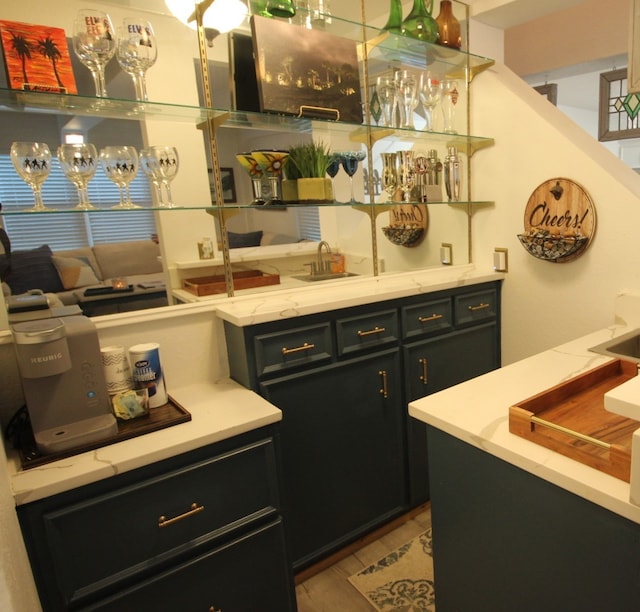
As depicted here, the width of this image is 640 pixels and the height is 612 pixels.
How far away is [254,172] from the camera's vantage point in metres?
1.83

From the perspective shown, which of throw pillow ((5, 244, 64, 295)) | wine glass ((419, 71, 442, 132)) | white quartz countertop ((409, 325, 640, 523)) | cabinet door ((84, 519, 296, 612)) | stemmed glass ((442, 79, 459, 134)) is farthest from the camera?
stemmed glass ((442, 79, 459, 134))

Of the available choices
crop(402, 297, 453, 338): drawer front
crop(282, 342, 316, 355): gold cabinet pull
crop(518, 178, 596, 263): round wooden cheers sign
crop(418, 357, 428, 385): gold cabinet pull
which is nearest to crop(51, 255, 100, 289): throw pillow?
crop(282, 342, 316, 355): gold cabinet pull

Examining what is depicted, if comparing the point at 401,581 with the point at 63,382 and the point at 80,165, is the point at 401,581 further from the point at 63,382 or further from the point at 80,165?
the point at 80,165

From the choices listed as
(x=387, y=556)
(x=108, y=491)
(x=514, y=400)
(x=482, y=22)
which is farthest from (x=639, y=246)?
(x=108, y=491)

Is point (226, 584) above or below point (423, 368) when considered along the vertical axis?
below

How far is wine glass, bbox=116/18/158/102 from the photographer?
1.50 meters

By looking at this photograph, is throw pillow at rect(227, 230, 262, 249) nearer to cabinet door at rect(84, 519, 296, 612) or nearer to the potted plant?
the potted plant

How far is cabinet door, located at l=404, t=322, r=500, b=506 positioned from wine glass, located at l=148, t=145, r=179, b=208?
44.8 inches

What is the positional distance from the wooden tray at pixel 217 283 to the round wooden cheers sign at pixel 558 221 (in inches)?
49.4

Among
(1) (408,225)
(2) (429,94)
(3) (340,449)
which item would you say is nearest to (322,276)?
(1) (408,225)

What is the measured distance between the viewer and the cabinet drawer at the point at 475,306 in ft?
7.15

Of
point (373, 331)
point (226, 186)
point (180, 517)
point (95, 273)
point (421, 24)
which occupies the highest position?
point (421, 24)

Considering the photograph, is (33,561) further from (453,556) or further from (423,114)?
(423,114)

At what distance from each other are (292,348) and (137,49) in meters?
1.12
